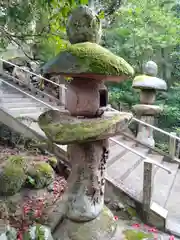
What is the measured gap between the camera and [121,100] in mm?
7586

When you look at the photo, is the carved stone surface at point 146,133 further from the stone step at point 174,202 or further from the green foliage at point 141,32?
the green foliage at point 141,32

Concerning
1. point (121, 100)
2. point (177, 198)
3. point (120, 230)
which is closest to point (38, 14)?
point (120, 230)

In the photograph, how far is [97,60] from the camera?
2.08 metres

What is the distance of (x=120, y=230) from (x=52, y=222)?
831 mm

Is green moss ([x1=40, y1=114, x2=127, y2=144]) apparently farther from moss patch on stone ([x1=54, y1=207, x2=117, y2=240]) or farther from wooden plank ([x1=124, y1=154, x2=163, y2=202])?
wooden plank ([x1=124, y1=154, x2=163, y2=202])

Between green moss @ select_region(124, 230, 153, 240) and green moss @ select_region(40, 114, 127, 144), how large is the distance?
53.9 inches

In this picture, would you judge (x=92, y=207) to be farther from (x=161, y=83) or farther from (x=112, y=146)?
(x=161, y=83)

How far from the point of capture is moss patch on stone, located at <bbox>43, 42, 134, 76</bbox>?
2.05 metres

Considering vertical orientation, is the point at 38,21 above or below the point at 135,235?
above

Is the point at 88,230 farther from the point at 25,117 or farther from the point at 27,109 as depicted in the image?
the point at 27,109

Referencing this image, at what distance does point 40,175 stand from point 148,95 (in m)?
3.41

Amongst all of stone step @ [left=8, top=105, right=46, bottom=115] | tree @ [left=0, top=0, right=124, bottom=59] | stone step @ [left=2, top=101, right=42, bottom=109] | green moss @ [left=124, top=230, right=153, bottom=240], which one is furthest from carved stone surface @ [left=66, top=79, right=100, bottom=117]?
stone step @ [left=2, top=101, right=42, bottom=109]

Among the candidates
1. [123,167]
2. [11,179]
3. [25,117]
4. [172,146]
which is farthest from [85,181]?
[172,146]

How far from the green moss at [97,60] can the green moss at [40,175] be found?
1780 millimetres
